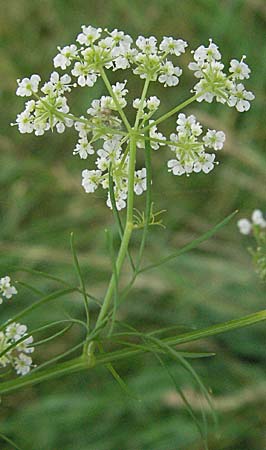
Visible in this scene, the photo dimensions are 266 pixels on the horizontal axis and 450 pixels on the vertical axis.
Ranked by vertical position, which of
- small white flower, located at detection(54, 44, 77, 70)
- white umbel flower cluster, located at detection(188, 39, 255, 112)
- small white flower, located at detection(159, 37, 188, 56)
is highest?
small white flower, located at detection(54, 44, 77, 70)

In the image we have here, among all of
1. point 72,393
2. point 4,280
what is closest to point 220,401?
point 72,393

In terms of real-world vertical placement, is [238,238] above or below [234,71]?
below

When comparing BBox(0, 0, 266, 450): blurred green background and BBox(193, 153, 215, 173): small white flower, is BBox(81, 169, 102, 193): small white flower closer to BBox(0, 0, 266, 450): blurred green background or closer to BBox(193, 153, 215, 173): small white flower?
BBox(193, 153, 215, 173): small white flower

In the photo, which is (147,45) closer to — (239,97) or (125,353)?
(239,97)

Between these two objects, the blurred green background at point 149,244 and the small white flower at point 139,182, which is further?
the blurred green background at point 149,244

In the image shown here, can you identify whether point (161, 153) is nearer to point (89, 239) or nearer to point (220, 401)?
point (89, 239)

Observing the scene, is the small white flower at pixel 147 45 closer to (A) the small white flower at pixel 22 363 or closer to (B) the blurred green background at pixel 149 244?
(A) the small white flower at pixel 22 363

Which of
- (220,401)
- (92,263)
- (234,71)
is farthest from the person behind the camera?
(92,263)

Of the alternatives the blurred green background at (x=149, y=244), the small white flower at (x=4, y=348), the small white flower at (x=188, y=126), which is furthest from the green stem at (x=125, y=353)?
the blurred green background at (x=149, y=244)

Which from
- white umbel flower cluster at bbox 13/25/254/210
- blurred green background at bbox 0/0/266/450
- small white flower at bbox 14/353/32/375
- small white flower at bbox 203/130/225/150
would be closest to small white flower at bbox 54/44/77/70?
white umbel flower cluster at bbox 13/25/254/210
